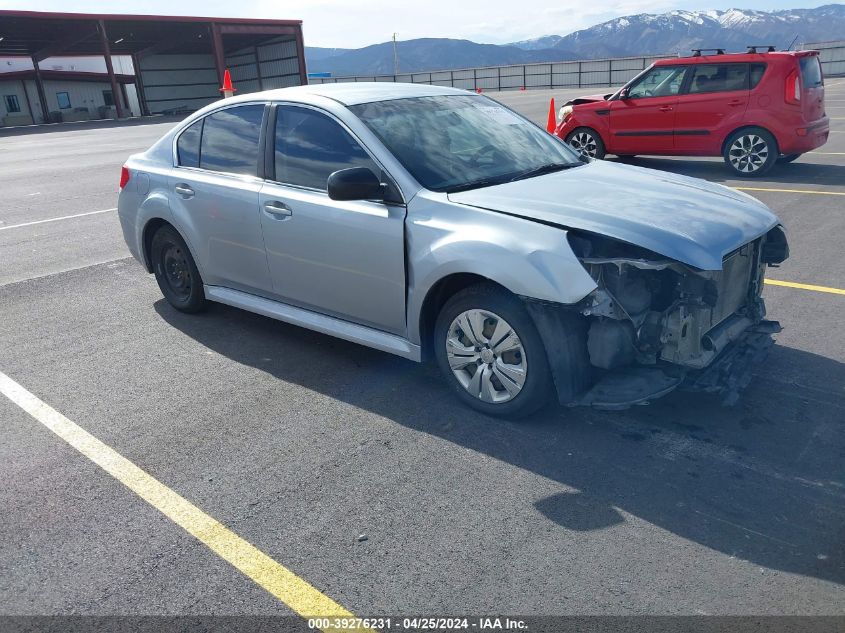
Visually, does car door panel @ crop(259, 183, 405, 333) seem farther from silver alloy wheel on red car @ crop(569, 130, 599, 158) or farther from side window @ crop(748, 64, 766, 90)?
silver alloy wheel on red car @ crop(569, 130, 599, 158)

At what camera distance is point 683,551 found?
289cm

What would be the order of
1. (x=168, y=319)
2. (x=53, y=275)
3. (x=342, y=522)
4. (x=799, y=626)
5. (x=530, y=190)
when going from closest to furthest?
1. (x=799, y=626)
2. (x=342, y=522)
3. (x=530, y=190)
4. (x=168, y=319)
5. (x=53, y=275)

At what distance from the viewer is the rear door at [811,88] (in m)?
10.7

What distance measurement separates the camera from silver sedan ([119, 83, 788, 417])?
3621mm

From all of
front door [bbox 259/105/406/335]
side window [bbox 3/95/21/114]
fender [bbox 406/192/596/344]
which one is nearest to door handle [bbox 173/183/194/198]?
front door [bbox 259/105/406/335]

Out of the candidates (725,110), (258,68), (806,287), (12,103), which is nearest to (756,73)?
(725,110)

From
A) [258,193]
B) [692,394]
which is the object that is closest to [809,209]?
[692,394]

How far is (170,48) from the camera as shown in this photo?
5091cm

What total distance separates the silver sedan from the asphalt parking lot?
0.32m

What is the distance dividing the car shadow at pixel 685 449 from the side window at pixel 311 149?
1234 millimetres

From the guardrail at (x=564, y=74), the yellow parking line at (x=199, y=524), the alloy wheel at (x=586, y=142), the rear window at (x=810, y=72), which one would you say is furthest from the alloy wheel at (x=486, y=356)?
the guardrail at (x=564, y=74)

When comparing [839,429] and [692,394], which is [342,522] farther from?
[839,429]

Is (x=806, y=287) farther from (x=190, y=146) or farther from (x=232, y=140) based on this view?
(x=190, y=146)

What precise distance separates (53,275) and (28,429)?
3.56m
